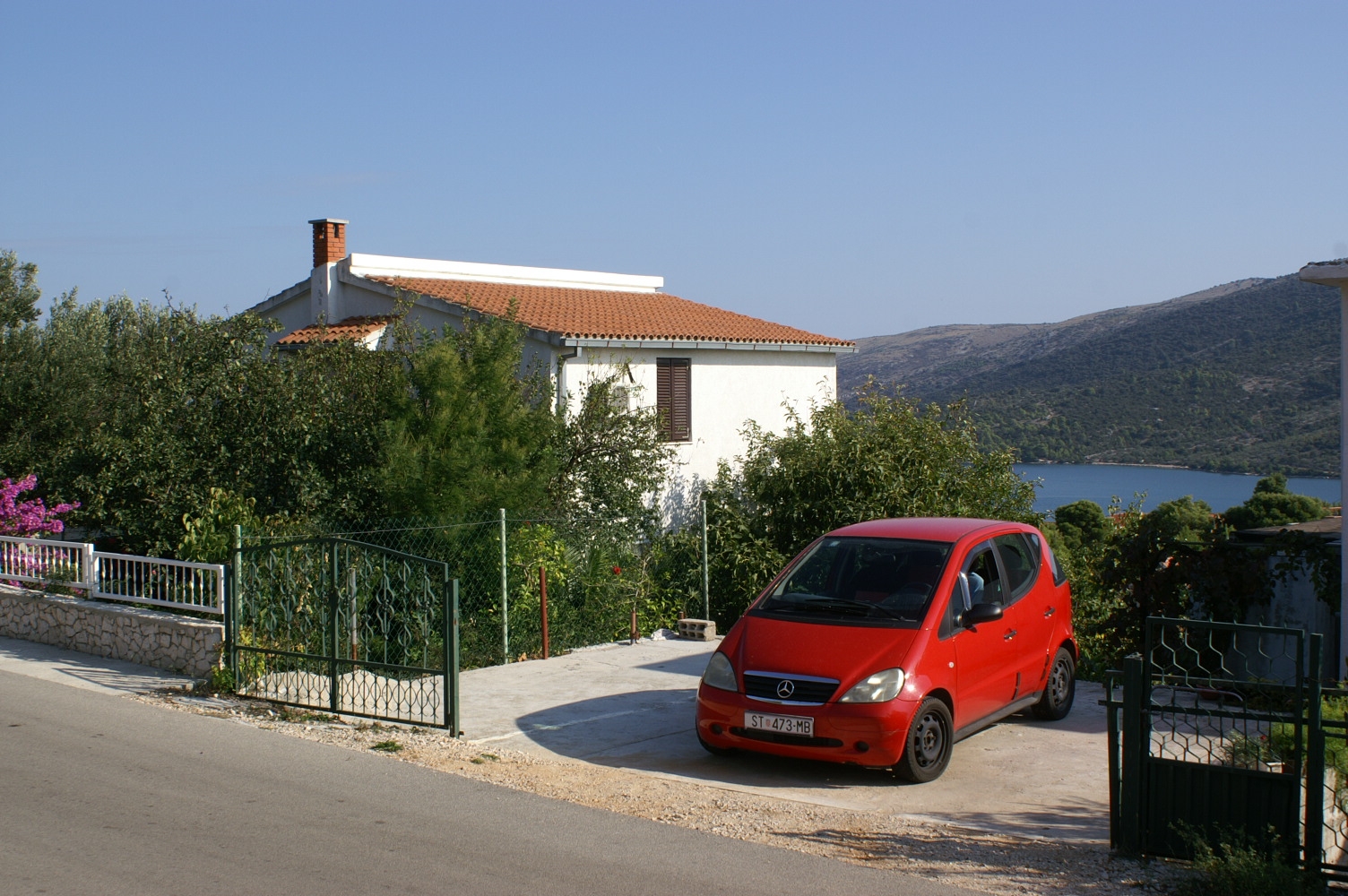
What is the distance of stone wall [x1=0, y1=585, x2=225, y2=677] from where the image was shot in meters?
11.0

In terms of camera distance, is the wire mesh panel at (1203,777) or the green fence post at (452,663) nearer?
the wire mesh panel at (1203,777)

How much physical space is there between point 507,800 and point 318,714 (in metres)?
3.12

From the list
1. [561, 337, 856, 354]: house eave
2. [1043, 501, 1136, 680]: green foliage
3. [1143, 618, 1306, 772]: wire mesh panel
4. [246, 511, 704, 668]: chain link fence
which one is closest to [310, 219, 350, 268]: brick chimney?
[561, 337, 856, 354]: house eave

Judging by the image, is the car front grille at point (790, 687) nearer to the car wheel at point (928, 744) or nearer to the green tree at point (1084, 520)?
the car wheel at point (928, 744)

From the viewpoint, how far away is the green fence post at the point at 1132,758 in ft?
19.6

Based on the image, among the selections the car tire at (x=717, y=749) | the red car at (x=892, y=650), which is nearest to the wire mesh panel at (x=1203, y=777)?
the red car at (x=892, y=650)

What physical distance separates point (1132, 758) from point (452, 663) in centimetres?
499

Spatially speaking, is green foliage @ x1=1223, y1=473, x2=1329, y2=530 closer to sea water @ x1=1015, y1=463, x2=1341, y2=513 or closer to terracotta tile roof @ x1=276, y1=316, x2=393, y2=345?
sea water @ x1=1015, y1=463, x2=1341, y2=513

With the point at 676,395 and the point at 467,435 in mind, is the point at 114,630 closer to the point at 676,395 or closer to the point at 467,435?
the point at 467,435

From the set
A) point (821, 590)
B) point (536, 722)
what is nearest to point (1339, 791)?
point (821, 590)

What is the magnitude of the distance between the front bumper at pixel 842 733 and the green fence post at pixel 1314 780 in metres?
2.48

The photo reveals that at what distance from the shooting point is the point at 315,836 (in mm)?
6402

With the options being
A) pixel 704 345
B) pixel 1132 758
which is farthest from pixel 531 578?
pixel 704 345

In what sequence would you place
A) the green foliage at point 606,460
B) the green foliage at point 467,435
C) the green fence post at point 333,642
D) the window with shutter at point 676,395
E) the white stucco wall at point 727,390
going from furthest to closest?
1. the window with shutter at point 676,395
2. the white stucco wall at point 727,390
3. the green foliage at point 606,460
4. the green foliage at point 467,435
5. the green fence post at point 333,642
